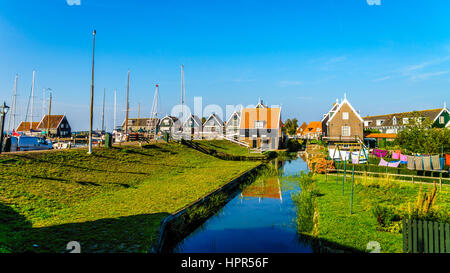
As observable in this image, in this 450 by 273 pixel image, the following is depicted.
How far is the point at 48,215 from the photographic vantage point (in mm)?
9867

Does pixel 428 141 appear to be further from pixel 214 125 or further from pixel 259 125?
pixel 214 125

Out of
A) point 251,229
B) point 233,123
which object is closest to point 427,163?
point 251,229

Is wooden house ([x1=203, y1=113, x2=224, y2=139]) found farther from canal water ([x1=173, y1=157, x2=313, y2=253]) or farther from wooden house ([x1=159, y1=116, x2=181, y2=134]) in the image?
canal water ([x1=173, y1=157, x2=313, y2=253])

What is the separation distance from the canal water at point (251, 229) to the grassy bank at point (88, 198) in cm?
172

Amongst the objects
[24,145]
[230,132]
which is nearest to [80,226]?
[24,145]

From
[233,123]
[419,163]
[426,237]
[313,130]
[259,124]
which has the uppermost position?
[313,130]

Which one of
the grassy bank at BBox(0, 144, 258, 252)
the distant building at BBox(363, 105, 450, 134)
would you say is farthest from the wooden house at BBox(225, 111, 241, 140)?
the grassy bank at BBox(0, 144, 258, 252)

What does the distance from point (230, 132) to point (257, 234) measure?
5229 cm

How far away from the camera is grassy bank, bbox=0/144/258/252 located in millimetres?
7859

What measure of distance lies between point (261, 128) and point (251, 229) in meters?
44.6

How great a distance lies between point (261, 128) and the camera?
54781 mm

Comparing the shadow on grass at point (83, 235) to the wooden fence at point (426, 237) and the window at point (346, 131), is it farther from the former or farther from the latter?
the window at point (346, 131)

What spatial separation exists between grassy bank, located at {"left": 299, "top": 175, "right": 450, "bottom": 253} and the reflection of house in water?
109 inches

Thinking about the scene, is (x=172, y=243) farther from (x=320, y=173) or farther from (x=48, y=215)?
(x=320, y=173)
